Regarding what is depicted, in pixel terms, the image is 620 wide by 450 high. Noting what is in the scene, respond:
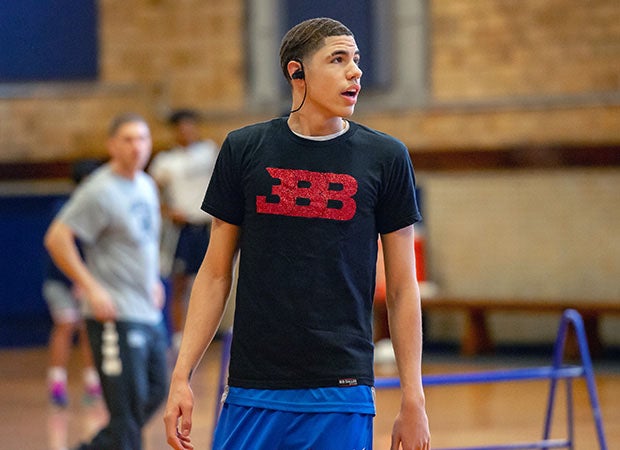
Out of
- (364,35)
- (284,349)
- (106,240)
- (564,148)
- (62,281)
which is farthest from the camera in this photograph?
(364,35)

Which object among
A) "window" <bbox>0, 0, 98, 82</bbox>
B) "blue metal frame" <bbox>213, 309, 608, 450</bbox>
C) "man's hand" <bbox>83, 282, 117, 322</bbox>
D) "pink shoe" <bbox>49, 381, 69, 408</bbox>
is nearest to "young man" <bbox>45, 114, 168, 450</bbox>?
"man's hand" <bbox>83, 282, 117, 322</bbox>

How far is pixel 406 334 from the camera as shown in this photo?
134 inches

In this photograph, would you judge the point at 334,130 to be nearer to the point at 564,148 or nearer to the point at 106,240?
the point at 106,240

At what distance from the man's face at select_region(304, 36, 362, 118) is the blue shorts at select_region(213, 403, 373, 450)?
2.68 ft

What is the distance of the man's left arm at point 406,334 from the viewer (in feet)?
11.1

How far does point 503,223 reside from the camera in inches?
496

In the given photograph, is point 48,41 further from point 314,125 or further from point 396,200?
point 396,200

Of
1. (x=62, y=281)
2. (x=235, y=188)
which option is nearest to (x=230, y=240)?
(x=235, y=188)

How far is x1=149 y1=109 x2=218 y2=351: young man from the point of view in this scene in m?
12.7

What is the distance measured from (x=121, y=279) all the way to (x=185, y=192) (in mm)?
6574

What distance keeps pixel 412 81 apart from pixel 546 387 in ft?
12.5

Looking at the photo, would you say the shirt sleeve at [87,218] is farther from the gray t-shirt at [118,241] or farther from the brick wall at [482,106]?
the brick wall at [482,106]

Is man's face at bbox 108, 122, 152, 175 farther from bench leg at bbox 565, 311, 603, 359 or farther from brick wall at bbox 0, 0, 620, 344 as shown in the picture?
brick wall at bbox 0, 0, 620, 344

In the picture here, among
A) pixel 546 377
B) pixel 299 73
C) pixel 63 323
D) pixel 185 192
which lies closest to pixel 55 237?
pixel 546 377
